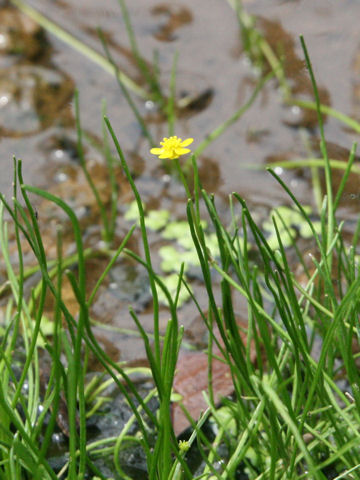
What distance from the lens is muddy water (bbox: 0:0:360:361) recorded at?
2.13m

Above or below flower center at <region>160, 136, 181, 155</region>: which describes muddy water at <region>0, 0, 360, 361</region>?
below

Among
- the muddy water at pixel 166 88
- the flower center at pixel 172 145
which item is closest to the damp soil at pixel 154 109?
the muddy water at pixel 166 88

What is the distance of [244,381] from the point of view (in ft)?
3.90

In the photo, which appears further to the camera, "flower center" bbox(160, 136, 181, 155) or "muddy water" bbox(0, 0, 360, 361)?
"muddy water" bbox(0, 0, 360, 361)

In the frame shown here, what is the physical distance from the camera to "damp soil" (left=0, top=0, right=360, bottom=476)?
2.06 metres

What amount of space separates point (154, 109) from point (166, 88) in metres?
0.13

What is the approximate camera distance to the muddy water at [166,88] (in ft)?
7.00

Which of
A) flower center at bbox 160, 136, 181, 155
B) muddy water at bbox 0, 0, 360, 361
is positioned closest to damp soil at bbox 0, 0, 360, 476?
muddy water at bbox 0, 0, 360, 361

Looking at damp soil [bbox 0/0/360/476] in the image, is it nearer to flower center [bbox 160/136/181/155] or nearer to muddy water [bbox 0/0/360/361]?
muddy water [bbox 0/0/360/361]

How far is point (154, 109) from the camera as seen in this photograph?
8.04 ft

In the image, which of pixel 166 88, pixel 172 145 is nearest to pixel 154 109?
pixel 166 88

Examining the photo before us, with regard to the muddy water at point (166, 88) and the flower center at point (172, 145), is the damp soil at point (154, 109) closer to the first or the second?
the muddy water at point (166, 88)

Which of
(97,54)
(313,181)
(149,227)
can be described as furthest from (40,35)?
(313,181)

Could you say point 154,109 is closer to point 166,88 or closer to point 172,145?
point 166,88
